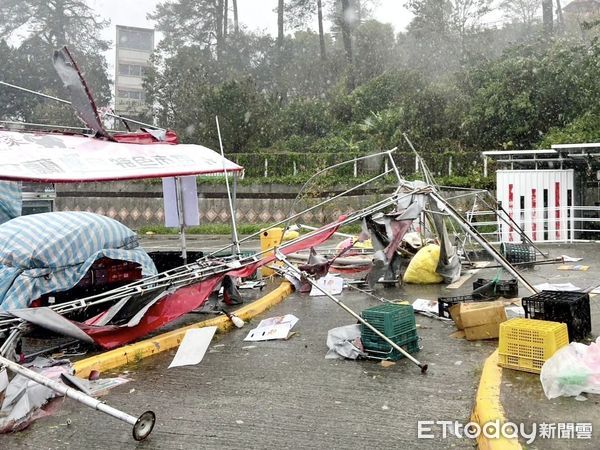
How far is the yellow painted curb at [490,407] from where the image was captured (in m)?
3.89

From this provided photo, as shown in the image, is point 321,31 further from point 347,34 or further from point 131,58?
point 131,58

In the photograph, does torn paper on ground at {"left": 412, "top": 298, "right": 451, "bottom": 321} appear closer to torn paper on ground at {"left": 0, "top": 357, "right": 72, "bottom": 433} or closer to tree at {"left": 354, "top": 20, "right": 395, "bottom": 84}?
torn paper on ground at {"left": 0, "top": 357, "right": 72, "bottom": 433}

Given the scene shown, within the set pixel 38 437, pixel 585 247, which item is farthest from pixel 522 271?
pixel 38 437

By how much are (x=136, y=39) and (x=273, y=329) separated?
5708 centimetres

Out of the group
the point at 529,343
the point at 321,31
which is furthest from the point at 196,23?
the point at 529,343

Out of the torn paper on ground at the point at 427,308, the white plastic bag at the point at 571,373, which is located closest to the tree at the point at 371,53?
the torn paper on ground at the point at 427,308

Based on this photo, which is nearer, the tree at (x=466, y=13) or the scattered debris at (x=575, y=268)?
the scattered debris at (x=575, y=268)

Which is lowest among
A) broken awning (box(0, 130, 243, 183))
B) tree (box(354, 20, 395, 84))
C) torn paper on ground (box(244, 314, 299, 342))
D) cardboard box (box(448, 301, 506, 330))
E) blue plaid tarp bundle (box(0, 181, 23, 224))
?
torn paper on ground (box(244, 314, 299, 342))

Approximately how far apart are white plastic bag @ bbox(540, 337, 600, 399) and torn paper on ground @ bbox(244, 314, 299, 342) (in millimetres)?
3273

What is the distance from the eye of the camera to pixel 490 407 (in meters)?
4.47

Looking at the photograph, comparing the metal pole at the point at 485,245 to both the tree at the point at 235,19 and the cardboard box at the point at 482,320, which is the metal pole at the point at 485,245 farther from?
the tree at the point at 235,19

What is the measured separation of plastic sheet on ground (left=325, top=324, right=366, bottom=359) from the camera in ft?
20.6

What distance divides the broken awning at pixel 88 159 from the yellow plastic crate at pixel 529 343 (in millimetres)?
4467

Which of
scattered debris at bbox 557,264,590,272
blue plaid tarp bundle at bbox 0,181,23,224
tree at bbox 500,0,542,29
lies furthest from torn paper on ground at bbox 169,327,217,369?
tree at bbox 500,0,542,29
